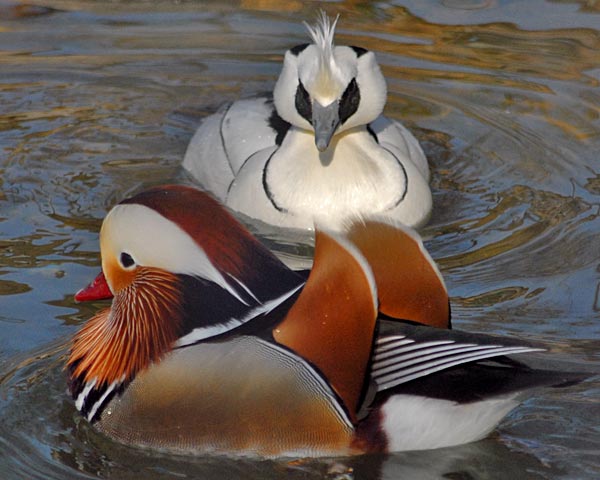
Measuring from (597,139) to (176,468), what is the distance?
14.4 feet

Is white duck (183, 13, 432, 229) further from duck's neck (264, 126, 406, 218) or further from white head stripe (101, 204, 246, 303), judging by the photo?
white head stripe (101, 204, 246, 303)

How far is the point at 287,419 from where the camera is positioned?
4.39m

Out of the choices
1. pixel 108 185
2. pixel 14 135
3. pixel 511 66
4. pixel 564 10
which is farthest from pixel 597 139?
pixel 14 135

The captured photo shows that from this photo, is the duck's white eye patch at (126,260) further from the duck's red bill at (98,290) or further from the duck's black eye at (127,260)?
the duck's red bill at (98,290)

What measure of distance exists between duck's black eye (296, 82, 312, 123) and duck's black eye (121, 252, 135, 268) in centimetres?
241

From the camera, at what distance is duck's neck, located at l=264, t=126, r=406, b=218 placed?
718 centimetres

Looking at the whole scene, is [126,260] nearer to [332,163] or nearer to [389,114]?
[332,163]

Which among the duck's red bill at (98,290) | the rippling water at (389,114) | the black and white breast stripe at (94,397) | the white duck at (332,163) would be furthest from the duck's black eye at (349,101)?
the black and white breast stripe at (94,397)

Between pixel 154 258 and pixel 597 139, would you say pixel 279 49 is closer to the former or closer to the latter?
pixel 597 139

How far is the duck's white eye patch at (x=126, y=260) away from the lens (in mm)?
4777

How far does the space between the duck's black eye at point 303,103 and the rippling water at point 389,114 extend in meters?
0.67

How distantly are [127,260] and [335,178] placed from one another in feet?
8.58

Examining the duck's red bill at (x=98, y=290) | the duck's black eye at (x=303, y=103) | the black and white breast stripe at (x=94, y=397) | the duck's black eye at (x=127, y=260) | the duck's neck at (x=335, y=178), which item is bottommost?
the black and white breast stripe at (x=94, y=397)

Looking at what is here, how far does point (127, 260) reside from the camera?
4797mm
